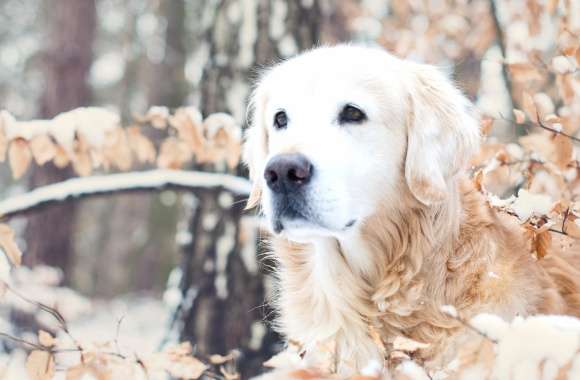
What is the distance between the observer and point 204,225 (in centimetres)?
455

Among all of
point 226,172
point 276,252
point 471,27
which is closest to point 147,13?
point 471,27

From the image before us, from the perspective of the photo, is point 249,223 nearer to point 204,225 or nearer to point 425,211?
point 204,225

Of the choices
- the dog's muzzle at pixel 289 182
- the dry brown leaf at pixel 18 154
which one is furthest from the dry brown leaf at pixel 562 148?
the dry brown leaf at pixel 18 154

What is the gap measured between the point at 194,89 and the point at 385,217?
280 cm

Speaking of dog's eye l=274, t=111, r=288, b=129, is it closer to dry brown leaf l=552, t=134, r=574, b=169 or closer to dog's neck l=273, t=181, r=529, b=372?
dog's neck l=273, t=181, r=529, b=372

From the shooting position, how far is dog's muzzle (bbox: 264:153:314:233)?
246 cm

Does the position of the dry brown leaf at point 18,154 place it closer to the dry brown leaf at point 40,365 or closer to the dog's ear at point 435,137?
the dry brown leaf at point 40,365

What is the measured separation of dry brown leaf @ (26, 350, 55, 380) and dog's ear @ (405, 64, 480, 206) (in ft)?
4.54

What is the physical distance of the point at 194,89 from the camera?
17.4ft

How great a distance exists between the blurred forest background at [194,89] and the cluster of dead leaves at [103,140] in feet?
0.35

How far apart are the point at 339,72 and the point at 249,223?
6.03 ft

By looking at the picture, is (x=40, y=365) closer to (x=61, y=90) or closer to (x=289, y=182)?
(x=289, y=182)

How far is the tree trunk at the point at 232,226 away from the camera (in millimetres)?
4453

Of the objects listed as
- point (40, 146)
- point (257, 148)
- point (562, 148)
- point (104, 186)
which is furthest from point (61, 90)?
point (562, 148)
